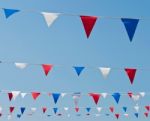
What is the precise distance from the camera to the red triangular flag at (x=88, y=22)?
36.5 ft

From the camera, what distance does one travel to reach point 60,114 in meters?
25.4

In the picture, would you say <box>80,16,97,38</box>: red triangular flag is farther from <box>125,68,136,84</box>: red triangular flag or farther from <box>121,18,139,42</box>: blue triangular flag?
<box>125,68,136,84</box>: red triangular flag

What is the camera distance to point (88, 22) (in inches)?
440

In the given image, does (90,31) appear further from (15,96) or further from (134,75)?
(15,96)

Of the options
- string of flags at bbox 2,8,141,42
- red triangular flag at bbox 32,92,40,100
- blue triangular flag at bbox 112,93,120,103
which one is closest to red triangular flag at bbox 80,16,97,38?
string of flags at bbox 2,8,141,42

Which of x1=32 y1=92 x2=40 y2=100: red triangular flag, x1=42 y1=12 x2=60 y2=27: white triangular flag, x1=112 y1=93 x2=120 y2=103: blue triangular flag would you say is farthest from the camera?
x1=112 y1=93 x2=120 y2=103: blue triangular flag

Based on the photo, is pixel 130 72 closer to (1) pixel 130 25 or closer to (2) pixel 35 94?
(1) pixel 130 25

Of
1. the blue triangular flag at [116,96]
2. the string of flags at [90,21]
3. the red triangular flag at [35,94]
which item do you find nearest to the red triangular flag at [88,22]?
the string of flags at [90,21]

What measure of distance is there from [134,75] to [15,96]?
209 inches

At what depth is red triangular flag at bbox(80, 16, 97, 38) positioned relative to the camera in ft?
36.5

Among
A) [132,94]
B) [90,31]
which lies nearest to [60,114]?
[132,94]

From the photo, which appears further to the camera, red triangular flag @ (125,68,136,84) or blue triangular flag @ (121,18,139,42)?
red triangular flag @ (125,68,136,84)

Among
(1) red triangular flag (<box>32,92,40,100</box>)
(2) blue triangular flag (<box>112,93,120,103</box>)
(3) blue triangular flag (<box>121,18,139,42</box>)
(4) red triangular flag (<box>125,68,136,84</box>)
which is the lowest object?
(3) blue triangular flag (<box>121,18,139,42</box>)

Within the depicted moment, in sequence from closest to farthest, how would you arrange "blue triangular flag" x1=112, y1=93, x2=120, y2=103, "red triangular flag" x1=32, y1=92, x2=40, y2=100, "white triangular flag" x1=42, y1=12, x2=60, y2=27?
1. "white triangular flag" x1=42, y1=12, x2=60, y2=27
2. "red triangular flag" x1=32, y1=92, x2=40, y2=100
3. "blue triangular flag" x1=112, y1=93, x2=120, y2=103
